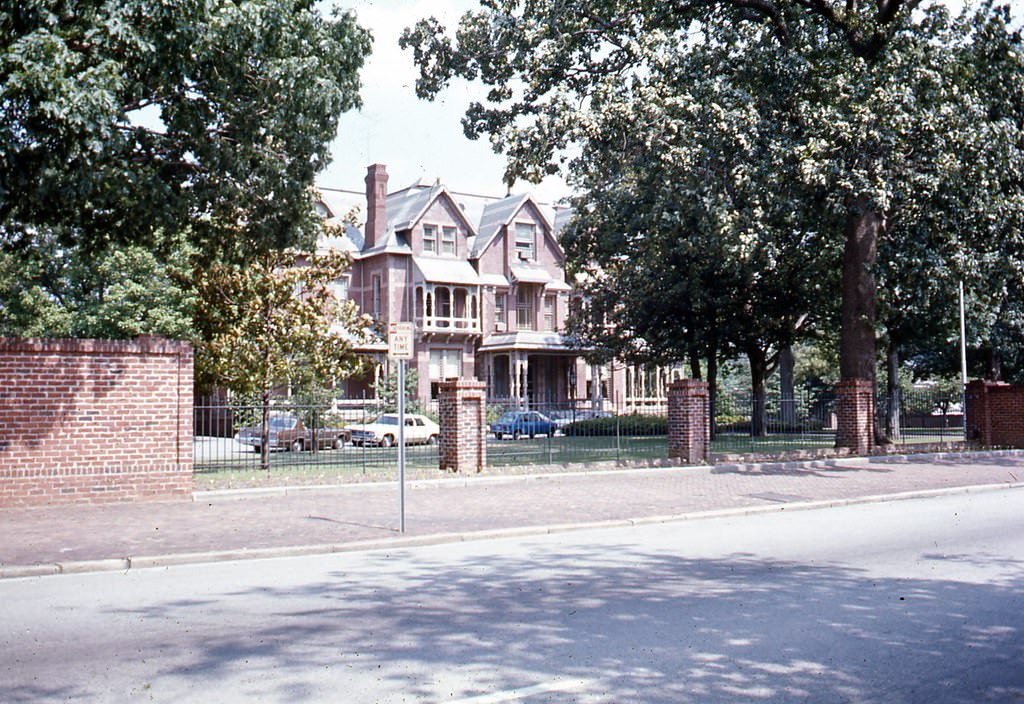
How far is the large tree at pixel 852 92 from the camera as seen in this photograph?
67.5ft

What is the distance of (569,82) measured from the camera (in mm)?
23594

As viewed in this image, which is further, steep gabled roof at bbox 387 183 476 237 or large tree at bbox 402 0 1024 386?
steep gabled roof at bbox 387 183 476 237

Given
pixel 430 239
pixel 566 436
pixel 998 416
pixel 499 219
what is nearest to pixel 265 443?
pixel 566 436

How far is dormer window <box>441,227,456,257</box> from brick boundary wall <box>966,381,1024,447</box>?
105 feet

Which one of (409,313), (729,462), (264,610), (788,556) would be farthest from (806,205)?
(409,313)

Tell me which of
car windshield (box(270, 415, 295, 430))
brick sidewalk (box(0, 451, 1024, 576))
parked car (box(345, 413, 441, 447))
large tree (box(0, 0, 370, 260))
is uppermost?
large tree (box(0, 0, 370, 260))

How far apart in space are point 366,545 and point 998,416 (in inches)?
955

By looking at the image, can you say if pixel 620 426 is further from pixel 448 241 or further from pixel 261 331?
pixel 448 241

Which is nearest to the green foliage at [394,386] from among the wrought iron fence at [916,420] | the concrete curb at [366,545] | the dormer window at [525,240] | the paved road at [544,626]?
the dormer window at [525,240]

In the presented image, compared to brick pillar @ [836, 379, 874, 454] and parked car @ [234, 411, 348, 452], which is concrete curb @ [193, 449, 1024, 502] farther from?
parked car @ [234, 411, 348, 452]

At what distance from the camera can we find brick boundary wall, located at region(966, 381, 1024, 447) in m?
28.8

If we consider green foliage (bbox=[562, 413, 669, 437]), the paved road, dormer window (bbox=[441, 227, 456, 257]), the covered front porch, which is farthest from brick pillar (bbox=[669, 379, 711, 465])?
dormer window (bbox=[441, 227, 456, 257])

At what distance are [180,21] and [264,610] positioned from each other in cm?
930

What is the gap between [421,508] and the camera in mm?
14664
